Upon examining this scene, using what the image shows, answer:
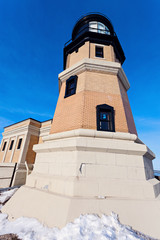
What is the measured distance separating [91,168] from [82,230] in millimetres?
1930

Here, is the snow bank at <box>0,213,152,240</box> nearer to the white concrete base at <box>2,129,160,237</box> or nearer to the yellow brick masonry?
the white concrete base at <box>2,129,160,237</box>

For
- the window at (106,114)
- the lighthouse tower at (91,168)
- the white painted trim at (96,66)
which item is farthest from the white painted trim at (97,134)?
the white painted trim at (96,66)

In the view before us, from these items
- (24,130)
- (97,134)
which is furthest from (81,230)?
(24,130)

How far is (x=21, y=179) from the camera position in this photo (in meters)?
13.6

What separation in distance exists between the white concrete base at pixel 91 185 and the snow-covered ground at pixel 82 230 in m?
0.23

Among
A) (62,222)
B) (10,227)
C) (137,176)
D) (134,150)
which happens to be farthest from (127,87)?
(10,227)

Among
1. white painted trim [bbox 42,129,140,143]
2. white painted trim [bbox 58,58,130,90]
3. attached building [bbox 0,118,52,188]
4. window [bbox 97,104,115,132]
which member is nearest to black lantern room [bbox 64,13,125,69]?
white painted trim [bbox 58,58,130,90]

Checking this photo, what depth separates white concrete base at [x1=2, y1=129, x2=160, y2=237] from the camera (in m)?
3.60

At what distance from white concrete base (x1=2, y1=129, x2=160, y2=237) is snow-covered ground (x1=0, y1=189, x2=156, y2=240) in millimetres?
230

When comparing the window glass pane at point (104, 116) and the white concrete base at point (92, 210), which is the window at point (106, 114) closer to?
the window glass pane at point (104, 116)

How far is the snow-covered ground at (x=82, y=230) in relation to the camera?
2756 mm

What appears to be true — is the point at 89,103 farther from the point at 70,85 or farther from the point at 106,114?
the point at 70,85

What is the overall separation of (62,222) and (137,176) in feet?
11.1

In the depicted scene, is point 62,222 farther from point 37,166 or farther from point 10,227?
point 37,166
